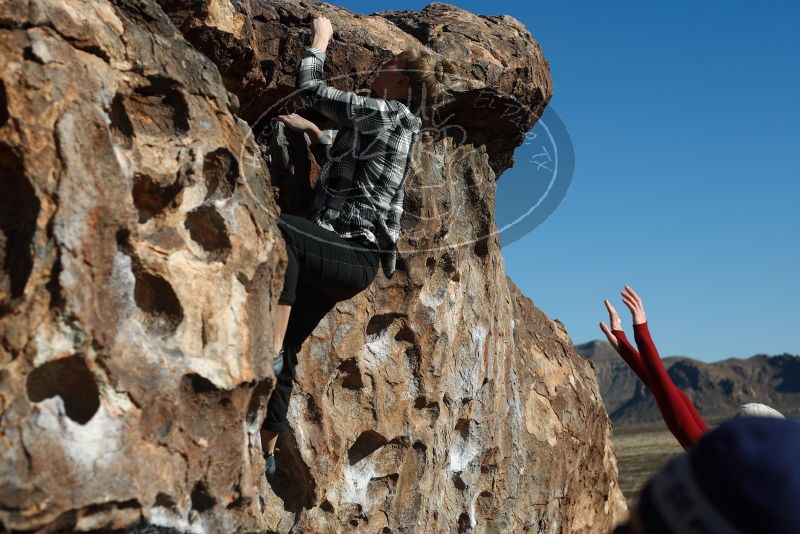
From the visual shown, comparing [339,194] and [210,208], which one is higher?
[339,194]

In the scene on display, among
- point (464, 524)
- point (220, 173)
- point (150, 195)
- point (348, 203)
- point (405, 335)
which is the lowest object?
point (464, 524)

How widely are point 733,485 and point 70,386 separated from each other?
126 inches

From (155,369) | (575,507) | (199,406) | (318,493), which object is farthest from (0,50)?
(575,507)

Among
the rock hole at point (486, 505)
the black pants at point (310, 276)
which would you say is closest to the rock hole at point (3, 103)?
the black pants at point (310, 276)

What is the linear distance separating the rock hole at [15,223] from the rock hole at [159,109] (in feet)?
2.65

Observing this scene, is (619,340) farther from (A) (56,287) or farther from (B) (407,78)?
(A) (56,287)

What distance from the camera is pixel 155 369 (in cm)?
426

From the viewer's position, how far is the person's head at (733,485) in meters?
1.54

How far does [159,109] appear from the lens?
16.0ft

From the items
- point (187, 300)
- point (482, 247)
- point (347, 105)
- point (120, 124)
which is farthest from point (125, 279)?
point (482, 247)

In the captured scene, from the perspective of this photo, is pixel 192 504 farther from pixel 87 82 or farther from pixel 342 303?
pixel 342 303

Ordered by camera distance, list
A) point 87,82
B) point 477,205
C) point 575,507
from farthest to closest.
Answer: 1. point 575,507
2. point 477,205
3. point 87,82

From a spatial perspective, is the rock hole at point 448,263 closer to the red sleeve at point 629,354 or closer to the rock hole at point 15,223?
the red sleeve at point 629,354

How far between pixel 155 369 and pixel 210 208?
1002 mm
